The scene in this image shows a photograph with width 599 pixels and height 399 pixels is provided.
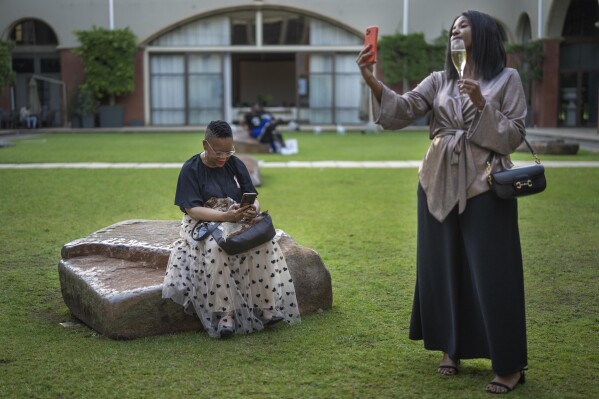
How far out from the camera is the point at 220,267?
5.02 meters

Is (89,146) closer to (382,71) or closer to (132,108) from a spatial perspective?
(132,108)

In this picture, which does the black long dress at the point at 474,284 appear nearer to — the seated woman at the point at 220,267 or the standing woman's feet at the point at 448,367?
the standing woman's feet at the point at 448,367

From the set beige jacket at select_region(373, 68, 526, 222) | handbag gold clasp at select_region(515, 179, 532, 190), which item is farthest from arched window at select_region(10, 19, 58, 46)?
handbag gold clasp at select_region(515, 179, 532, 190)

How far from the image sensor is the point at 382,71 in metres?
33.3

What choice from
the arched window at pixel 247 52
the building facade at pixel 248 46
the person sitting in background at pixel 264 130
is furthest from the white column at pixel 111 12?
the person sitting in background at pixel 264 130

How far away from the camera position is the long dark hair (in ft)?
13.8

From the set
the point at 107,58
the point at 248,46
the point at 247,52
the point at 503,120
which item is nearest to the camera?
the point at 503,120

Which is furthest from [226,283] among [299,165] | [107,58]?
[107,58]

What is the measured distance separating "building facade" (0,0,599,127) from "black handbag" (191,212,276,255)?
89.6 ft

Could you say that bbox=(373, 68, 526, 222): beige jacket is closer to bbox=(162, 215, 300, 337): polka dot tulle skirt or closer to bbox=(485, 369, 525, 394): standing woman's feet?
bbox=(485, 369, 525, 394): standing woman's feet

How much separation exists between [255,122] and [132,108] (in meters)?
15.1

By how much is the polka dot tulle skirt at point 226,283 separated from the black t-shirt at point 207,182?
15 cm

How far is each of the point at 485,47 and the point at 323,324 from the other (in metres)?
1.95

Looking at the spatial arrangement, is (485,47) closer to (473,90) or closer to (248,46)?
(473,90)
